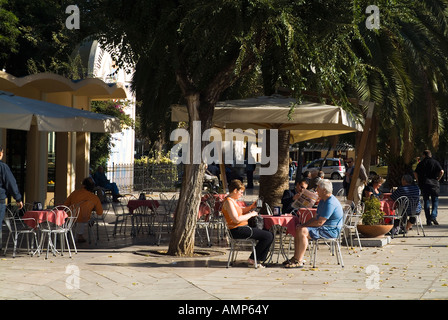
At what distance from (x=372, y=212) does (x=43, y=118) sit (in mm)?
6411

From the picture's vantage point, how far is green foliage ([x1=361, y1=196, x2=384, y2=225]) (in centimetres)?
1455

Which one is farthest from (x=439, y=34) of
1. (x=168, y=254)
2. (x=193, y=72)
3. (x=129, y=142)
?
(x=129, y=142)

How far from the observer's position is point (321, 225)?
11242 mm

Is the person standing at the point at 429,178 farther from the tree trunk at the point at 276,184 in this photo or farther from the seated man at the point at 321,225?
the seated man at the point at 321,225

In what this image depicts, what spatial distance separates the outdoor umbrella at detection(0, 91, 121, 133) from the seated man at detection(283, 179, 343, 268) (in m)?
4.59

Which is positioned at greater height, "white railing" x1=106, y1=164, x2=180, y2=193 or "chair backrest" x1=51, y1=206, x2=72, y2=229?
"white railing" x1=106, y1=164, x2=180, y2=193

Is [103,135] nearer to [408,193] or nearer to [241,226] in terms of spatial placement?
[408,193]

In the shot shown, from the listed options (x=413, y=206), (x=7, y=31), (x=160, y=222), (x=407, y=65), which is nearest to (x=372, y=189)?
(x=413, y=206)

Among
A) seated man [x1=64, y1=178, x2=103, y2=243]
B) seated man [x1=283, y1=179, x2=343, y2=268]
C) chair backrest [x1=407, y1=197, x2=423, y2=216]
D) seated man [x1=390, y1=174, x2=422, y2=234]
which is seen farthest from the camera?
chair backrest [x1=407, y1=197, x2=423, y2=216]

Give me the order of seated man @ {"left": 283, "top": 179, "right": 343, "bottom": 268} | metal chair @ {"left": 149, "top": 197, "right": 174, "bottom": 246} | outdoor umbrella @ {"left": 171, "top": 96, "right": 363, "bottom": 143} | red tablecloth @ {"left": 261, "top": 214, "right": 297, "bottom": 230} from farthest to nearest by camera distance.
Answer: metal chair @ {"left": 149, "top": 197, "right": 174, "bottom": 246}, outdoor umbrella @ {"left": 171, "top": 96, "right": 363, "bottom": 143}, red tablecloth @ {"left": 261, "top": 214, "right": 297, "bottom": 230}, seated man @ {"left": 283, "top": 179, "right": 343, "bottom": 268}

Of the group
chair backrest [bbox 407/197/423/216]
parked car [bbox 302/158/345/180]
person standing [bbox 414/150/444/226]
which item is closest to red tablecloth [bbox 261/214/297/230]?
chair backrest [bbox 407/197/423/216]

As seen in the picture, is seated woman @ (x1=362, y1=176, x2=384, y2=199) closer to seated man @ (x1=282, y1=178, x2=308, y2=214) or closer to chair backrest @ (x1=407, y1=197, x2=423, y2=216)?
A: chair backrest @ (x1=407, y1=197, x2=423, y2=216)

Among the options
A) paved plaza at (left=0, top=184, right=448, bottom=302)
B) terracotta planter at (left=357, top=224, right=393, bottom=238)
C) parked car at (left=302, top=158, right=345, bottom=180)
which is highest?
parked car at (left=302, top=158, right=345, bottom=180)

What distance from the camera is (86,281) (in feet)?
31.0
